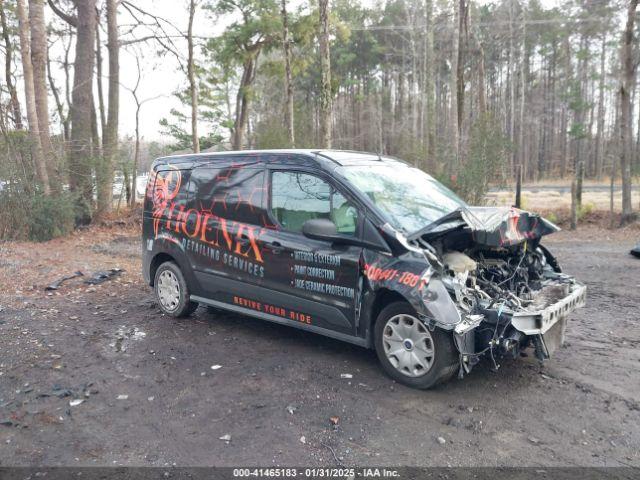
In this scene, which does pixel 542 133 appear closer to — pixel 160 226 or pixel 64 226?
pixel 64 226

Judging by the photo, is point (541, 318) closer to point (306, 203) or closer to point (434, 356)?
point (434, 356)

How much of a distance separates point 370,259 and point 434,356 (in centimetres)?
96

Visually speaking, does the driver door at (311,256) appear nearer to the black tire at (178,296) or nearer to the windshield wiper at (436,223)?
the windshield wiper at (436,223)

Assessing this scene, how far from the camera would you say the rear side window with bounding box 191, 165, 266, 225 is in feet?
17.8

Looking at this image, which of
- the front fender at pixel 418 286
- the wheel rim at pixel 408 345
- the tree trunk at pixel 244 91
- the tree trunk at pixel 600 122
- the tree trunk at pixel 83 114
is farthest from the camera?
the tree trunk at pixel 600 122

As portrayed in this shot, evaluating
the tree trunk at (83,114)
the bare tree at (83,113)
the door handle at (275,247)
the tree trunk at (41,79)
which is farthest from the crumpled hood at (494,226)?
the bare tree at (83,113)

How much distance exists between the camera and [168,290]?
6461 millimetres

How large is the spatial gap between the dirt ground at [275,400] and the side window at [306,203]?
1.32 m

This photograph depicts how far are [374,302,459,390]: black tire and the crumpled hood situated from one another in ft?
2.10

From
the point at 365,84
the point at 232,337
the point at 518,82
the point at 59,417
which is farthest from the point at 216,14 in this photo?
the point at 518,82

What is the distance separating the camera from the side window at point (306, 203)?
4707 mm

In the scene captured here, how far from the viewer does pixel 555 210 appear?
1659cm

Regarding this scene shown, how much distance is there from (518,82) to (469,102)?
10825mm

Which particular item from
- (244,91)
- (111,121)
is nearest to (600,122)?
(244,91)
